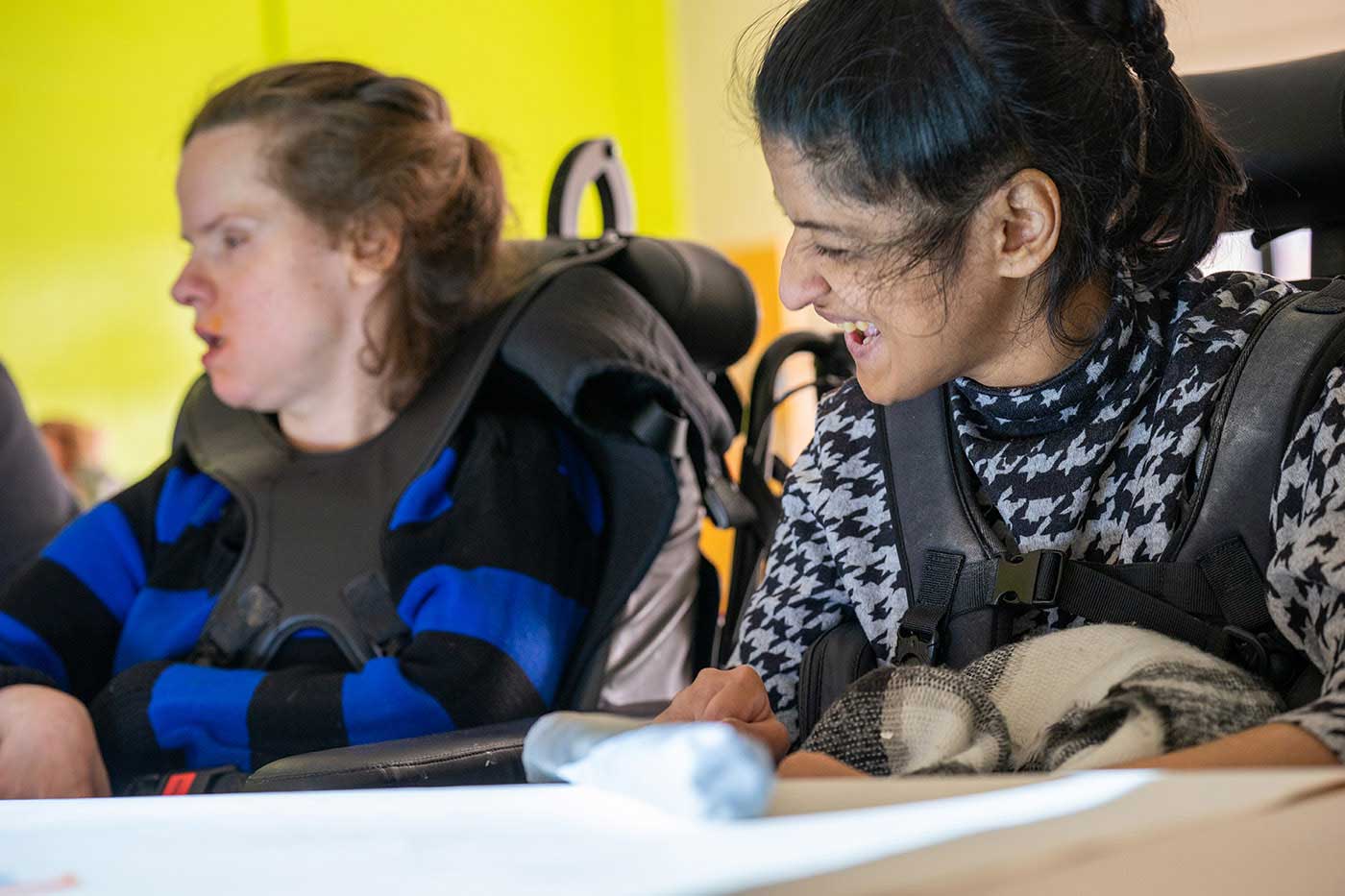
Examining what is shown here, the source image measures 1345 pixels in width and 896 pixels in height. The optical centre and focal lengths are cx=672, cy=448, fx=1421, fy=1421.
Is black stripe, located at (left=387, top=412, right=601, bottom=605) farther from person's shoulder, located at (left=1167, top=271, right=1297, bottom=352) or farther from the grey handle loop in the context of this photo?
person's shoulder, located at (left=1167, top=271, right=1297, bottom=352)

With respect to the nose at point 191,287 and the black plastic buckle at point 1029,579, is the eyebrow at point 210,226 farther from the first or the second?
the black plastic buckle at point 1029,579

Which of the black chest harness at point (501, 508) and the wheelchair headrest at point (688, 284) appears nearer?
the black chest harness at point (501, 508)

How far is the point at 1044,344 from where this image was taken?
98cm

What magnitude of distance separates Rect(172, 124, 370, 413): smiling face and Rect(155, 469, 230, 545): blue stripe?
131 mm

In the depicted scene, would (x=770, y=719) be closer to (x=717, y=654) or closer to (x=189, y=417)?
(x=717, y=654)

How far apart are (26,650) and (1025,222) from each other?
1.09 meters

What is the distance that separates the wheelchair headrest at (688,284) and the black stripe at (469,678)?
1.60 ft

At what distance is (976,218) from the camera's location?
3.13 feet

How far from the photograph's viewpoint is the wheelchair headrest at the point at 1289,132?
115 centimetres

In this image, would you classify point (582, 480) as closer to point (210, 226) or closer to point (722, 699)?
point (210, 226)

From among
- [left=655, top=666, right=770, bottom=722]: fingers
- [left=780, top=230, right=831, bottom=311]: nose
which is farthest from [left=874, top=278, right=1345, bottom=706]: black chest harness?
[left=780, top=230, right=831, bottom=311]: nose

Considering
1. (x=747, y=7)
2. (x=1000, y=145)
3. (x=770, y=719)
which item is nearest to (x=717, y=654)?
(x=770, y=719)

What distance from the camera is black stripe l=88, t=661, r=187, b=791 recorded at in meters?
1.31

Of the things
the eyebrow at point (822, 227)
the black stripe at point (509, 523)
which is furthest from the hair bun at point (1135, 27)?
the black stripe at point (509, 523)
